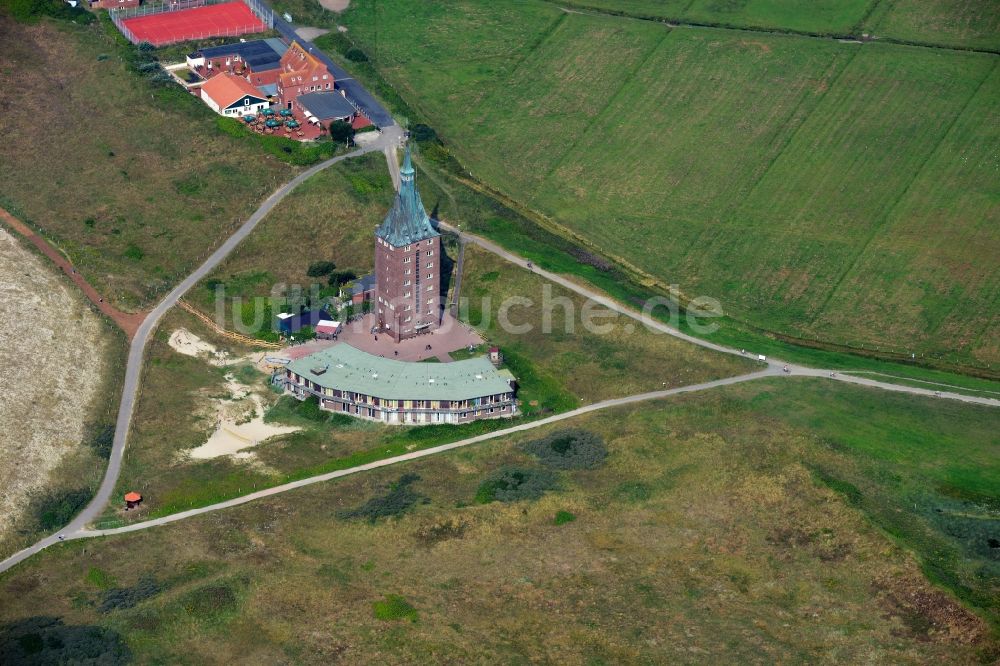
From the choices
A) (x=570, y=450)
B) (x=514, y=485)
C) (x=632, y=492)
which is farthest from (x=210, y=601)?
(x=632, y=492)

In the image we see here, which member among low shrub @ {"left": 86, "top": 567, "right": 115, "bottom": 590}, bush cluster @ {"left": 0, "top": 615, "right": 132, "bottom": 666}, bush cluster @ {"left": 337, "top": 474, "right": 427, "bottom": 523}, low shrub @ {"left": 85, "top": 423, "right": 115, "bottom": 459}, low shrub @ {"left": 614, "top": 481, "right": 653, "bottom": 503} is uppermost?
low shrub @ {"left": 85, "top": 423, "right": 115, "bottom": 459}

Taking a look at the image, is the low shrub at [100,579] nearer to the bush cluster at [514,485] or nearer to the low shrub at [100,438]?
the low shrub at [100,438]

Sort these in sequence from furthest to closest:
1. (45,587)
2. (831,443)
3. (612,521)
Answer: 1. (831,443)
2. (612,521)
3. (45,587)

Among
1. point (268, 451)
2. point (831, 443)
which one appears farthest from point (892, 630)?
point (268, 451)

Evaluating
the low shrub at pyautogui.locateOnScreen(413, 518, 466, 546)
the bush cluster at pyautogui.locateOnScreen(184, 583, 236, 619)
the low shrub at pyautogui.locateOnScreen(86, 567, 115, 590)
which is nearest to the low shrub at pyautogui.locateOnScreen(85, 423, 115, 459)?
the low shrub at pyautogui.locateOnScreen(86, 567, 115, 590)

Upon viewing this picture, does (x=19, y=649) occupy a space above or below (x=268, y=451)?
below

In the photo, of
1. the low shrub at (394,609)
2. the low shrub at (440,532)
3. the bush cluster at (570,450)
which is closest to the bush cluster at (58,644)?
the low shrub at (394,609)

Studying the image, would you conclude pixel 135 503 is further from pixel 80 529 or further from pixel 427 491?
pixel 427 491

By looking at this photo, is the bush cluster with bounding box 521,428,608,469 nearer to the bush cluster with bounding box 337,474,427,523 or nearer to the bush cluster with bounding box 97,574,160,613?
the bush cluster with bounding box 337,474,427,523
